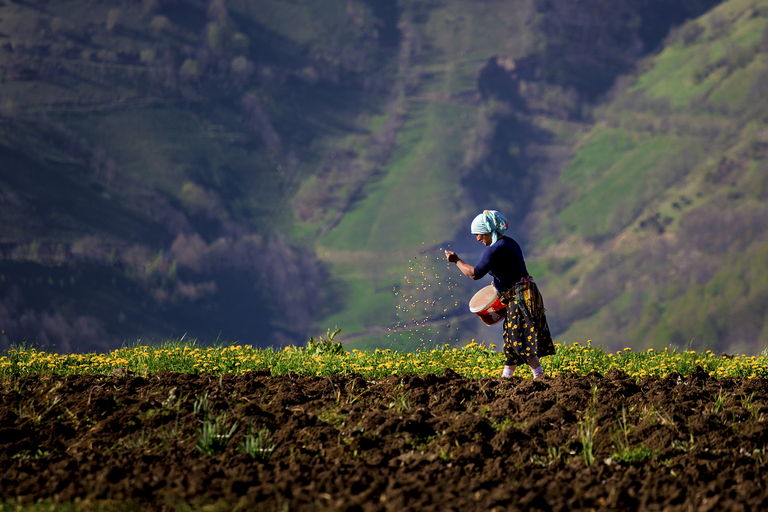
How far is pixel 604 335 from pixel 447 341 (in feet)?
507

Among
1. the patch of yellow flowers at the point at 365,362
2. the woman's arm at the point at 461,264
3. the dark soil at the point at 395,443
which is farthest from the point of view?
the patch of yellow flowers at the point at 365,362

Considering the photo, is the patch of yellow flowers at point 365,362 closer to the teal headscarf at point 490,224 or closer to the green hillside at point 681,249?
the teal headscarf at point 490,224

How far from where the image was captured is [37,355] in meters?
9.82

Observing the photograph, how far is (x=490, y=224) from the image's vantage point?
8.15 m

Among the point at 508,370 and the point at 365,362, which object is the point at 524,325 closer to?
the point at 508,370

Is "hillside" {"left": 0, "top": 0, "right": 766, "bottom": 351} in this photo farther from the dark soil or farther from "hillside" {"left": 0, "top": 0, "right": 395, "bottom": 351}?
the dark soil

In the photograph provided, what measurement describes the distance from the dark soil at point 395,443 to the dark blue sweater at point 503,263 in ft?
3.99

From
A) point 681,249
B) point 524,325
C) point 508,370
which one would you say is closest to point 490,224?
point 524,325

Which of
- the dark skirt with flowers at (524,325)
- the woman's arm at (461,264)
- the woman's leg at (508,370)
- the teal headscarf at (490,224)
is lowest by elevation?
the woman's leg at (508,370)

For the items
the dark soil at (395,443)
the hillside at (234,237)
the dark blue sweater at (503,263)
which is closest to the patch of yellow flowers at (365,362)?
the dark soil at (395,443)

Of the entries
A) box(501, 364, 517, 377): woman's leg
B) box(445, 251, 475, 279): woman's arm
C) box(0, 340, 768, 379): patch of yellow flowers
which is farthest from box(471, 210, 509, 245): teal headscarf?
box(0, 340, 768, 379): patch of yellow flowers

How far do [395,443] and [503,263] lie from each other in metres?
3.09

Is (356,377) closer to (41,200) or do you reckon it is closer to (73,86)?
(41,200)

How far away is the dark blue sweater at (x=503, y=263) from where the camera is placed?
7.99 m
